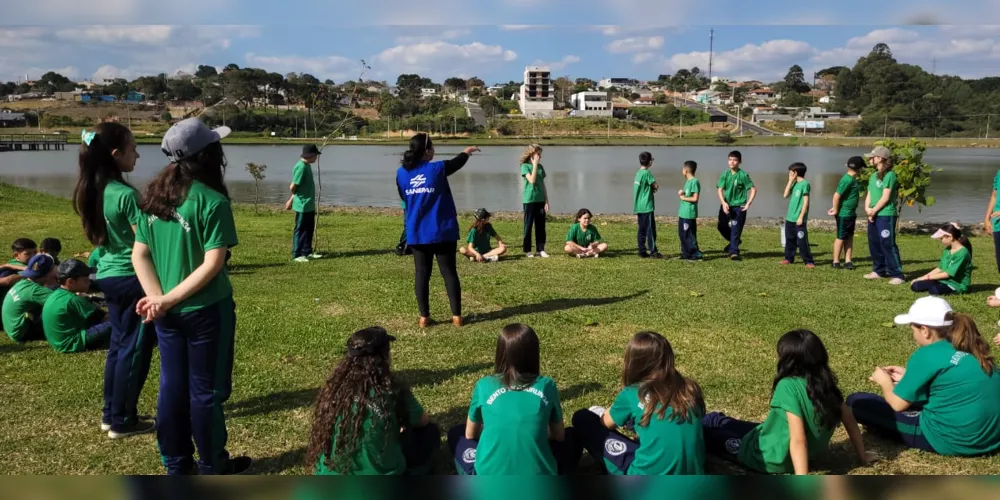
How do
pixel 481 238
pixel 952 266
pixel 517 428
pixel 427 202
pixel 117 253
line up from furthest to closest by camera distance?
pixel 481 238, pixel 952 266, pixel 427 202, pixel 117 253, pixel 517 428

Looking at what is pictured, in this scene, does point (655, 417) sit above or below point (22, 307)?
above

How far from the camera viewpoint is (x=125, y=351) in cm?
446

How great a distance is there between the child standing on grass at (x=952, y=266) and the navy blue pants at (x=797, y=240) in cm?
210

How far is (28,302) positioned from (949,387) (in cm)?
727

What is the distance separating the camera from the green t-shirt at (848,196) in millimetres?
10273

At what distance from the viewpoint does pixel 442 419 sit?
15.8 ft

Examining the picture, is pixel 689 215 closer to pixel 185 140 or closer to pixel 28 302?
pixel 28 302

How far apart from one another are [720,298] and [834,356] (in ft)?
7.71

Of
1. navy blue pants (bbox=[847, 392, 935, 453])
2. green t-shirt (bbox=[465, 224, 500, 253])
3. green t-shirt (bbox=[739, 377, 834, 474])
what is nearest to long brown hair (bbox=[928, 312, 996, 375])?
navy blue pants (bbox=[847, 392, 935, 453])

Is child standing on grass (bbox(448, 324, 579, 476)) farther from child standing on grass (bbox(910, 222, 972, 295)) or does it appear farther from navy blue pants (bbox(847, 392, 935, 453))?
child standing on grass (bbox(910, 222, 972, 295))

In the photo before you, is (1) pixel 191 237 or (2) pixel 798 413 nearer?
(1) pixel 191 237

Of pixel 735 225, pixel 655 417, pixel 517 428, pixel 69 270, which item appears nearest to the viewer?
pixel 517 428

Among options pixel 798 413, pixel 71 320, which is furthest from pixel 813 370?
pixel 71 320

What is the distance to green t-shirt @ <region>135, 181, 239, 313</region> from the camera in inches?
134
